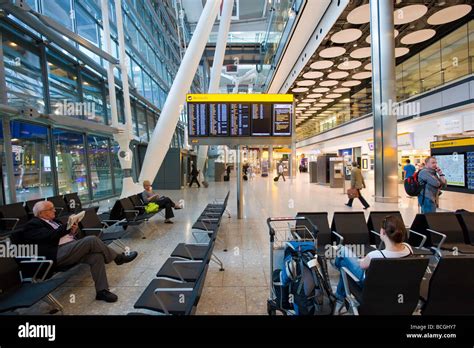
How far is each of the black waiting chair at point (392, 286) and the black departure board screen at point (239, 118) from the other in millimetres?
5206

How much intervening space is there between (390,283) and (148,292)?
7.27ft

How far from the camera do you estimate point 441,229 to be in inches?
159

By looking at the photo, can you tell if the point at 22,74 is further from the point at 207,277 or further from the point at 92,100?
the point at 207,277

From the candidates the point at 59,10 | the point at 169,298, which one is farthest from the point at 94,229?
the point at 59,10

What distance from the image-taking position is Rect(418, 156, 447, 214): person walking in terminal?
5368mm

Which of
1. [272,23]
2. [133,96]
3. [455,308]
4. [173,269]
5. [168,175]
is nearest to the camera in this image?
[455,308]

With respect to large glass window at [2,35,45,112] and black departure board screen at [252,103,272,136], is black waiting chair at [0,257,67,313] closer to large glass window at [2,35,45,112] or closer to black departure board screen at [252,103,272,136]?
large glass window at [2,35,45,112]

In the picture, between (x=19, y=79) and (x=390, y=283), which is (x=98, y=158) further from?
(x=390, y=283)


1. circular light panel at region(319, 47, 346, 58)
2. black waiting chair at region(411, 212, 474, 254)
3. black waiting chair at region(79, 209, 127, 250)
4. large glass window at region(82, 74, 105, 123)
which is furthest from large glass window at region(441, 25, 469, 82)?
large glass window at region(82, 74, 105, 123)

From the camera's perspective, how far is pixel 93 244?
339 centimetres

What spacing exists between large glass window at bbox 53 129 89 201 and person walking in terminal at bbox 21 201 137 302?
6.10m

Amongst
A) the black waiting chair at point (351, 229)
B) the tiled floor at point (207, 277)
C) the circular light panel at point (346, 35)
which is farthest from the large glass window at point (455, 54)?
the black waiting chair at point (351, 229)

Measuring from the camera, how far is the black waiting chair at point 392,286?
6.80 feet

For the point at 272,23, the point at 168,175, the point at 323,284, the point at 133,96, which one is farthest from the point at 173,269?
the point at 272,23
